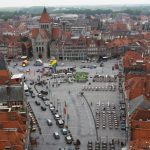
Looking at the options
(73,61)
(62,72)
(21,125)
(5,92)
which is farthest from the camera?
(73,61)

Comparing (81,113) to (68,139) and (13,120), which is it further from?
(13,120)

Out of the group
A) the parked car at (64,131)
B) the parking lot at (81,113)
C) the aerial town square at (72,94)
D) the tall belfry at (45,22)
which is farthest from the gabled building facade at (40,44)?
the parked car at (64,131)

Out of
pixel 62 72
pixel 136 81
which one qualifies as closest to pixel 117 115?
pixel 136 81

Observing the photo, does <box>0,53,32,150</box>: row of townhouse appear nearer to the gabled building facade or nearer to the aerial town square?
the aerial town square

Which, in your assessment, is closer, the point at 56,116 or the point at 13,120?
the point at 13,120

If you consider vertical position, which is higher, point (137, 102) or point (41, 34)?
point (41, 34)

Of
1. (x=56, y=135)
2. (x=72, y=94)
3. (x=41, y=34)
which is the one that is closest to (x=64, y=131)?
(x=56, y=135)

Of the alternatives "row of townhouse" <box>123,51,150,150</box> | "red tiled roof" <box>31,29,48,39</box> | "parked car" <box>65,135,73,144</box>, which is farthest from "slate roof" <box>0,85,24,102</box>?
"red tiled roof" <box>31,29,48,39</box>

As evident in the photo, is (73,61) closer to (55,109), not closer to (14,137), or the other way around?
(55,109)
